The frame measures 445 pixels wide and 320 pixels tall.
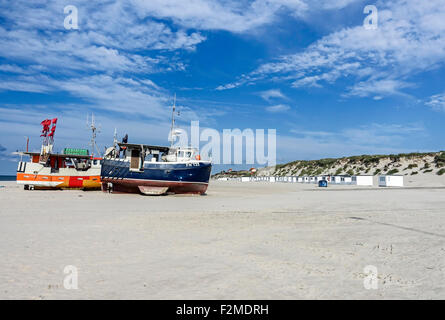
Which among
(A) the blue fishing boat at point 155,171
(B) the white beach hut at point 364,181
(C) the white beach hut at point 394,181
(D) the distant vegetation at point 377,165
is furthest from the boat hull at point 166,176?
(D) the distant vegetation at point 377,165

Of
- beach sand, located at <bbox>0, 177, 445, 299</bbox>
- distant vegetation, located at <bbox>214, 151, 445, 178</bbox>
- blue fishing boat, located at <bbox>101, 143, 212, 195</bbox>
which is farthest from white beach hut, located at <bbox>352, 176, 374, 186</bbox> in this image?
beach sand, located at <bbox>0, 177, 445, 299</bbox>

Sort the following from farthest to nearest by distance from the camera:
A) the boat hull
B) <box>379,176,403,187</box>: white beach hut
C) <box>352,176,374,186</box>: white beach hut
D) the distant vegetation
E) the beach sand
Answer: the distant vegetation, <box>352,176,374,186</box>: white beach hut, <box>379,176,403,187</box>: white beach hut, the boat hull, the beach sand

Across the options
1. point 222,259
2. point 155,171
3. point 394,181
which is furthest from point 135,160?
point 394,181

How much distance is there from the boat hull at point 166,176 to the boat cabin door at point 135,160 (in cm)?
50

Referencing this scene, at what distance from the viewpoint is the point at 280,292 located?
5.04 metres

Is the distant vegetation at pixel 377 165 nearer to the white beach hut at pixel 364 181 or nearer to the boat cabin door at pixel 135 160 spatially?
the white beach hut at pixel 364 181

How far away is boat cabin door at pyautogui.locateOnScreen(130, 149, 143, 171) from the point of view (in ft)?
110

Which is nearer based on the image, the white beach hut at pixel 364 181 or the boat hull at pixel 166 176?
the boat hull at pixel 166 176

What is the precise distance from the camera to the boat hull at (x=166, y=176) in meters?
32.3

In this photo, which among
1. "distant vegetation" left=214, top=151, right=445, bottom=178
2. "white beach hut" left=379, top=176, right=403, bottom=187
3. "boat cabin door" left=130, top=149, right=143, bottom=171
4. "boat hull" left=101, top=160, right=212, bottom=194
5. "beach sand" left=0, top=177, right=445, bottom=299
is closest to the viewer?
"beach sand" left=0, top=177, right=445, bottom=299

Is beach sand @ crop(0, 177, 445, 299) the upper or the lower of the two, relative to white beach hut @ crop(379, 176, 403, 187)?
lower

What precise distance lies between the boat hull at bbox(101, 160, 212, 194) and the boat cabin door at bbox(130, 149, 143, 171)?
1.63 ft

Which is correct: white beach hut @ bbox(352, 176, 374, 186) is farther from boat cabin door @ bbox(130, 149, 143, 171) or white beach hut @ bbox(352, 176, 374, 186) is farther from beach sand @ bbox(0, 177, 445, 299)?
beach sand @ bbox(0, 177, 445, 299)
